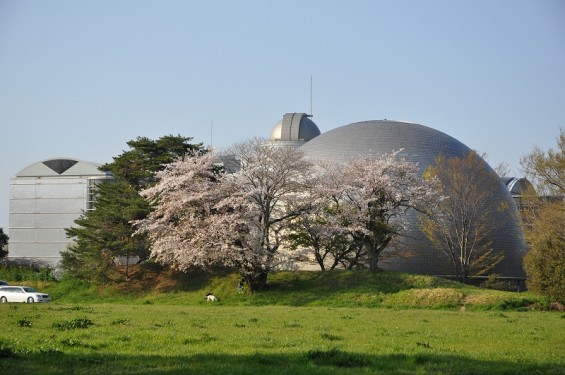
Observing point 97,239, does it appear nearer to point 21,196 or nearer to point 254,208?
point 254,208

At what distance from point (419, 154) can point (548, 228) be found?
1747 centimetres

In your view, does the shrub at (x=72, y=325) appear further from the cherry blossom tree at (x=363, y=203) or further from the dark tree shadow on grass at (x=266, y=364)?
the cherry blossom tree at (x=363, y=203)

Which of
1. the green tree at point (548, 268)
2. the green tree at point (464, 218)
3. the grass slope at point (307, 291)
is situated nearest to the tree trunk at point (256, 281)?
the grass slope at point (307, 291)

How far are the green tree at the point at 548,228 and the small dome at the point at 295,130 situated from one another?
40941mm

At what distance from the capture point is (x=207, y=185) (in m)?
43.9

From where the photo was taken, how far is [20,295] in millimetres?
41625

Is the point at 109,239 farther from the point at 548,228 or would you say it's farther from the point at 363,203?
the point at 548,228

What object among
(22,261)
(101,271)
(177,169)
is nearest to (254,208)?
(177,169)

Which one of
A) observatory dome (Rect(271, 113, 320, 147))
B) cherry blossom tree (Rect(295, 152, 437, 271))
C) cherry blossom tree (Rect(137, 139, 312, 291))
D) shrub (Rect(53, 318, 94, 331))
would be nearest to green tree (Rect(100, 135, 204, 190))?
cherry blossom tree (Rect(137, 139, 312, 291))

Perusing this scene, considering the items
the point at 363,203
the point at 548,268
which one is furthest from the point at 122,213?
the point at 548,268

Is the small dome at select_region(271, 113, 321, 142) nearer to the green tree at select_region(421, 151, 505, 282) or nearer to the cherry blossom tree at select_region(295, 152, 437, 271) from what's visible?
the green tree at select_region(421, 151, 505, 282)

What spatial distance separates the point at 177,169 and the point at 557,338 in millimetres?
30842

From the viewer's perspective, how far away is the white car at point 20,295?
4138 centimetres

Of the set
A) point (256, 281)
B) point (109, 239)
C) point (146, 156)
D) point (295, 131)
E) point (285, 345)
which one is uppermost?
point (295, 131)
